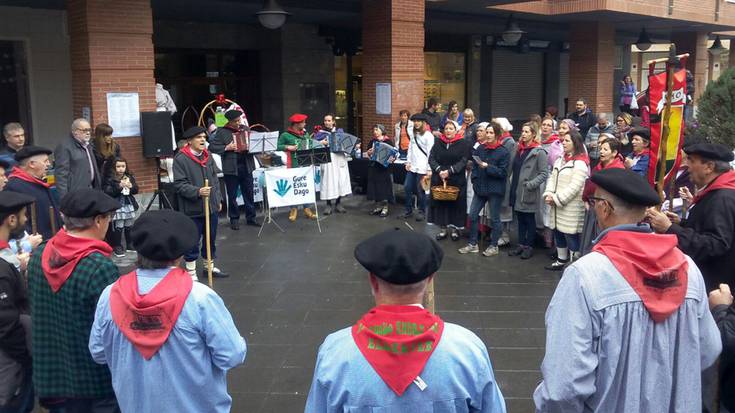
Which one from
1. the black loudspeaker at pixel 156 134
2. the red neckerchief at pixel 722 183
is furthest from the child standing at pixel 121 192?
the red neckerchief at pixel 722 183

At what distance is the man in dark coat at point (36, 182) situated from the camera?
6.37 m

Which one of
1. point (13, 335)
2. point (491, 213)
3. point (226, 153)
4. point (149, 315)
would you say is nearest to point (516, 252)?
point (491, 213)

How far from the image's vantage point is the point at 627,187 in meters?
3.09

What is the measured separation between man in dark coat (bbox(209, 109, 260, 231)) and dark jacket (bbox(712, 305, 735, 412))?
837 centimetres

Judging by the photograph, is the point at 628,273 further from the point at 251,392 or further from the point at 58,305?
the point at 251,392

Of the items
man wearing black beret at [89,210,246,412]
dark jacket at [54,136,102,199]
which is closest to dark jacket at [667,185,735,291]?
man wearing black beret at [89,210,246,412]

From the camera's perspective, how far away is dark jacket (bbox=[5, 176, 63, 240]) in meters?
6.33

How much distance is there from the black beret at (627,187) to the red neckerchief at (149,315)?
1.94 meters

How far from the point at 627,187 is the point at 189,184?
605 centimetres

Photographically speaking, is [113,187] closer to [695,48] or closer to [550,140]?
[550,140]

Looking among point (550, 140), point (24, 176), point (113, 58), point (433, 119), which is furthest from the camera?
point (433, 119)

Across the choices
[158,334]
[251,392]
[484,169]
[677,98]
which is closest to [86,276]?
[158,334]

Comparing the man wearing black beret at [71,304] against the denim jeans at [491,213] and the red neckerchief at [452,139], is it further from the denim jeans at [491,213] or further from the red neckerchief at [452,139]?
the red neckerchief at [452,139]

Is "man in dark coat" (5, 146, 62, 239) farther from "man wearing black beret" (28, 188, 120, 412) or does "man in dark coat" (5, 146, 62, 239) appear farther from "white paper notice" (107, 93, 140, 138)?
"white paper notice" (107, 93, 140, 138)
